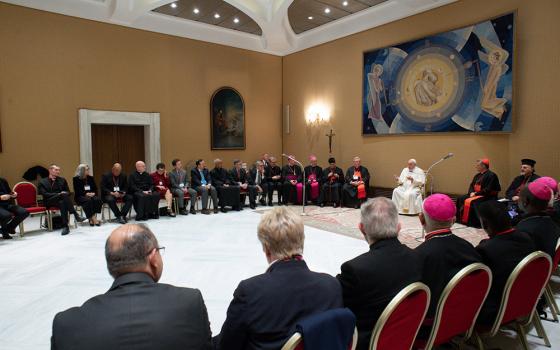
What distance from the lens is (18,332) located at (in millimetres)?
3174

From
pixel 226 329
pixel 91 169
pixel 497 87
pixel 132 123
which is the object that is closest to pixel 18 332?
pixel 226 329

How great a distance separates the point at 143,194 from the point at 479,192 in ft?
21.7

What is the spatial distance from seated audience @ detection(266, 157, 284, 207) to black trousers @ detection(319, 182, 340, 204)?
1.11 metres

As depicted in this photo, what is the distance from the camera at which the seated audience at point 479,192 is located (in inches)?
273

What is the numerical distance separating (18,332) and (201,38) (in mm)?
8940

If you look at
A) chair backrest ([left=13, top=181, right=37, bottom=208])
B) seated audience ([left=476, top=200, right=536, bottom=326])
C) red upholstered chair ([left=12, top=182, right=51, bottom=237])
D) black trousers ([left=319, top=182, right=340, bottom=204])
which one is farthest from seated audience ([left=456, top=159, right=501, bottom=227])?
chair backrest ([left=13, top=181, right=37, bottom=208])

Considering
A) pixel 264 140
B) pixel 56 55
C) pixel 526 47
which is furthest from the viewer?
pixel 264 140

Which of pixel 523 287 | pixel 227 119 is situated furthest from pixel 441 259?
pixel 227 119

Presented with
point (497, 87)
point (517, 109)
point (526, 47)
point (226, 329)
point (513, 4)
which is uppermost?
point (513, 4)

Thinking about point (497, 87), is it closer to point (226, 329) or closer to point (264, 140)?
point (264, 140)

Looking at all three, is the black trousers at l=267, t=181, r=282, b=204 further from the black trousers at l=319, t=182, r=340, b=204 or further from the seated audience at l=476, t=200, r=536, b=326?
the seated audience at l=476, t=200, r=536, b=326

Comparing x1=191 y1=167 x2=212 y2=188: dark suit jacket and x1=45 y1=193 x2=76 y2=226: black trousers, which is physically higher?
x1=191 y1=167 x2=212 y2=188: dark suit jacket

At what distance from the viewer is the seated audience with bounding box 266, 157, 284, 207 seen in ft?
32.6

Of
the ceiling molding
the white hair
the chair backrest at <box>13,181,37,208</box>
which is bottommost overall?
the chair backrest at <box>13,181,37,208</box>
